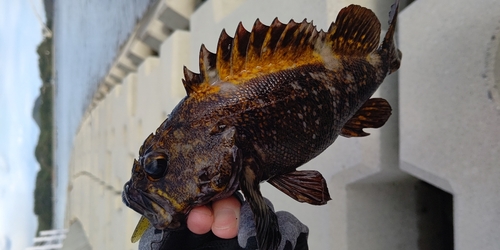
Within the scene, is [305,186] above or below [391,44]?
below

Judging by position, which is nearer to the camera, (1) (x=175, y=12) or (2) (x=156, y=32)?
(1) (x=175, y=12)

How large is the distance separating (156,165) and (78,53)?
3.60 meters

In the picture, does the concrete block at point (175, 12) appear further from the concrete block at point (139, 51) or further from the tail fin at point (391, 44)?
the tail fin at point (391, 44)

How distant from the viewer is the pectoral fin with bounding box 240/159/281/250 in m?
0.27

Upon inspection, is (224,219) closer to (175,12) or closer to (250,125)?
(250,125)

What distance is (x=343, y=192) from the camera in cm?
73

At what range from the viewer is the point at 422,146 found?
599mm

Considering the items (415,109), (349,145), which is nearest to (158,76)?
(349,145)

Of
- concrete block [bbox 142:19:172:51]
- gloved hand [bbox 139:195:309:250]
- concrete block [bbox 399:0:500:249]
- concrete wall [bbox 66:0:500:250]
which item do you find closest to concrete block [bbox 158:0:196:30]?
concrete block [bbox 142:19:172:51]

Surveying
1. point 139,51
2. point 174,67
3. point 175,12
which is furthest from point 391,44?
point 139,51

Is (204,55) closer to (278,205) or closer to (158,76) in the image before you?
(278,205)

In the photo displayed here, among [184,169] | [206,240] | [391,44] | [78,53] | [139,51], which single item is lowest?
[206,240]

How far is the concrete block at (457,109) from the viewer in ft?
1.66

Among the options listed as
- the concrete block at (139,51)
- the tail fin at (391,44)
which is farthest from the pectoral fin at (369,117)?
the concrete block at (139,51)
